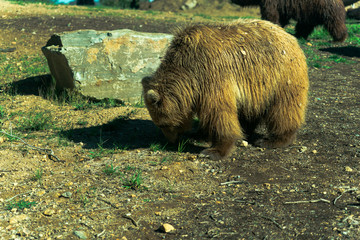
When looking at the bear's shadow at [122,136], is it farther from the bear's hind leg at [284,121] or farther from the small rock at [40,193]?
the small rock at [40,193]

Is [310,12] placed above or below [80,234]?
above

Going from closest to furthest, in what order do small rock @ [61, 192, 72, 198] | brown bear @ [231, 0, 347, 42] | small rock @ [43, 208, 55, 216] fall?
small rock @ [43, 208, 55, 216], small rock @ [61, 192, 72, 198], brown bear @ [231, 0, 347, 42]

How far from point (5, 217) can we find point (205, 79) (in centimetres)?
262

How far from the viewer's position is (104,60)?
22.0 ft

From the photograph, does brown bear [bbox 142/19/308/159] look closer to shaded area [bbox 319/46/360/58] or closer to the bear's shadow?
the bear's shadow

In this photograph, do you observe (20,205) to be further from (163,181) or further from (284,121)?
(284,121)

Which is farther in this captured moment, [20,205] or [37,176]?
[37,176]

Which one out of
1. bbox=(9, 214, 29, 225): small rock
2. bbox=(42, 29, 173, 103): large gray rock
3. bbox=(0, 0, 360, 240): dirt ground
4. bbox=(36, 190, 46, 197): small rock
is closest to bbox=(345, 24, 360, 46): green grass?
bbox=(0, 0, 360, 240): dirt ground

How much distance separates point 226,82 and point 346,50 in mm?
7394

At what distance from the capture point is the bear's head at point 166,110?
4840 millimetres

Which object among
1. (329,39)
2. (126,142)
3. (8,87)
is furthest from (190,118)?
(329,39)

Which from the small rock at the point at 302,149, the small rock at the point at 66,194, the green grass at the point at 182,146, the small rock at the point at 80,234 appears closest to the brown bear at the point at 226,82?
the green grass at the point at 182,146

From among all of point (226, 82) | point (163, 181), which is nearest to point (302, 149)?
point (226, 82)

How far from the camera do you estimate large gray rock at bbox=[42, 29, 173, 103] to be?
6.55 meters
